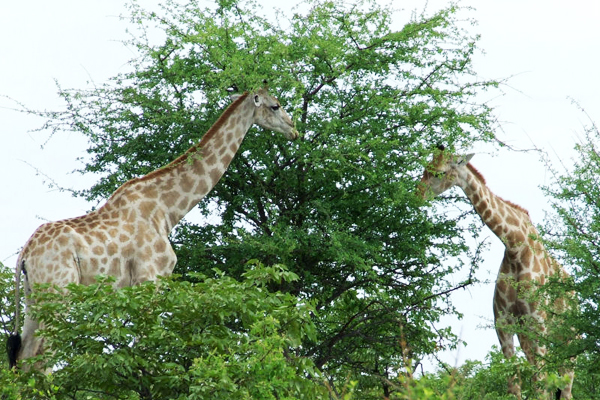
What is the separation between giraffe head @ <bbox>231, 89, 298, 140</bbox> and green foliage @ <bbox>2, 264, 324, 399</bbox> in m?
5.14

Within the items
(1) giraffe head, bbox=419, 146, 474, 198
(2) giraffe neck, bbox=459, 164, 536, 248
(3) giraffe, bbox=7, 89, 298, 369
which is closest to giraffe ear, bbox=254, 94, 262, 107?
(3) giraffe, bbox=7, 89, 298, 369

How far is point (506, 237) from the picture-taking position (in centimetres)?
1670

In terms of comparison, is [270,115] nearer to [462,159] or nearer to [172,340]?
[462,159]

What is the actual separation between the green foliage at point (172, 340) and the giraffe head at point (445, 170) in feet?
22.0

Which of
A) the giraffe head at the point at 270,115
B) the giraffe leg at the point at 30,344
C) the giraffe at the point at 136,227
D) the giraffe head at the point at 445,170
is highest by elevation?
the giraffe head at the point at 270,115

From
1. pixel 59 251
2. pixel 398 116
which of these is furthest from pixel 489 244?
pixel 59 251

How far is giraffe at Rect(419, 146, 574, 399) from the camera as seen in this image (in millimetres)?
16062

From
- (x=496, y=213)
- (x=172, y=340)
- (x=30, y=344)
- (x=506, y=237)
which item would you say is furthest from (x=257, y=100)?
(x=172, y=340)

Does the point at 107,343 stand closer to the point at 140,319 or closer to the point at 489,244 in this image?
the point at 140,319

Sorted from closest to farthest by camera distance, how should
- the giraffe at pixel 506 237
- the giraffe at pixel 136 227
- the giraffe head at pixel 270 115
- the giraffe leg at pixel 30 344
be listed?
the giraffe leg at pixel 30 344 → the giraffe at pixel 136 227 → the giraffe head at pixel 270 115 → the giraffe at pixel 506 237

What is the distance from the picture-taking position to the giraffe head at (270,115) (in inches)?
619

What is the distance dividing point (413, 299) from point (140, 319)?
28.9 ft

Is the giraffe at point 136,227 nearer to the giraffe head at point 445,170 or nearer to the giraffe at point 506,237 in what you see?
the giraffe head at point 445,170

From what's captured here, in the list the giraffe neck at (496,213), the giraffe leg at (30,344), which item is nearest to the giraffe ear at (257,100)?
the giraffe neck at (496,213)
